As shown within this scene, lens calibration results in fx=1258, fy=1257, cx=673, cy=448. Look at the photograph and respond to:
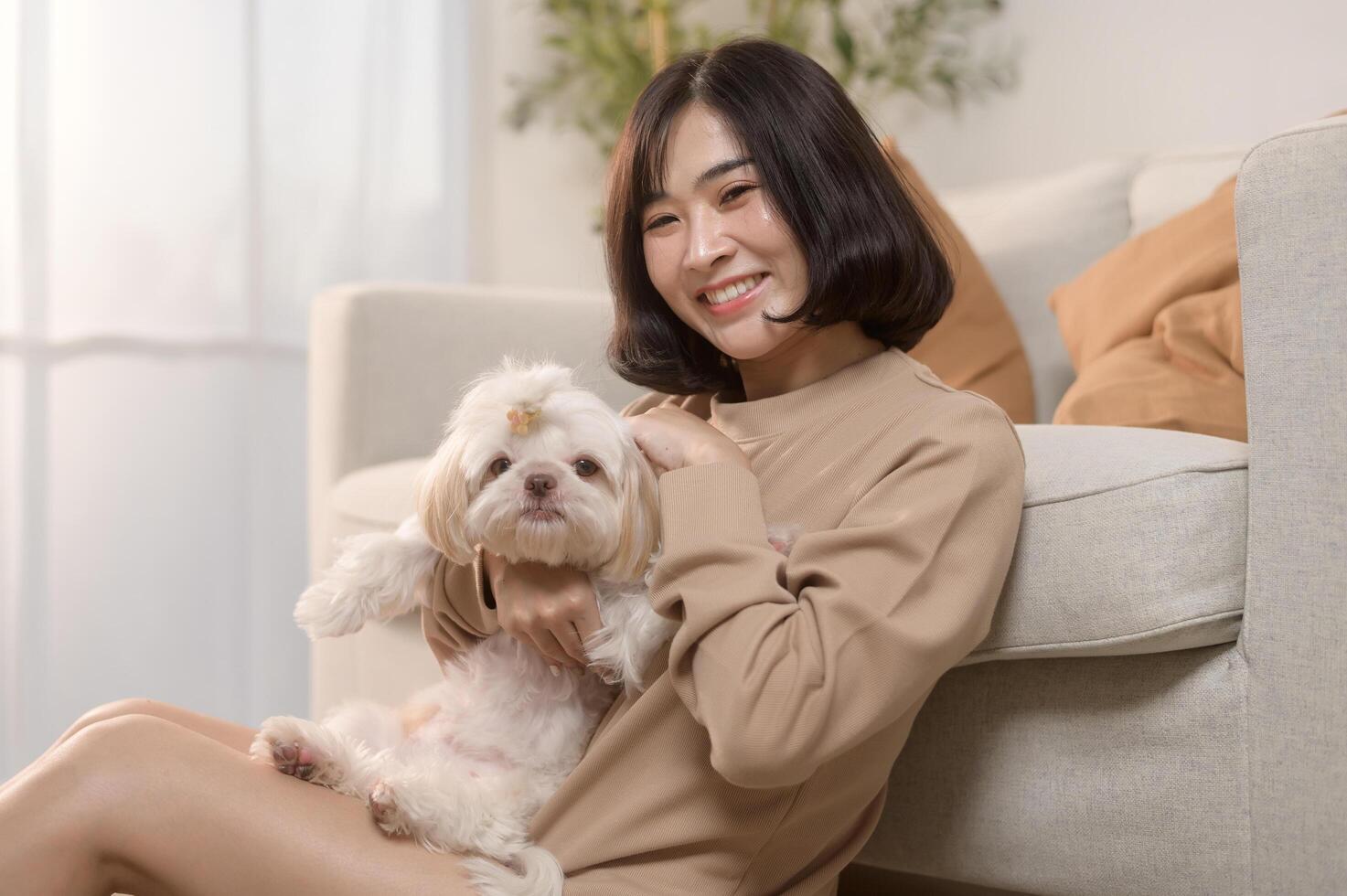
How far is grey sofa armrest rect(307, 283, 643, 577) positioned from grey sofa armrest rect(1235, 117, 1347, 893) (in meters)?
1.28

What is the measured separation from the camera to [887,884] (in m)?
1.78

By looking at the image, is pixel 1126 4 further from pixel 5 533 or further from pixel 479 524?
pixel 5 533

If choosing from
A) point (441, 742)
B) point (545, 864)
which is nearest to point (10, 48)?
Result: point (441, 742)

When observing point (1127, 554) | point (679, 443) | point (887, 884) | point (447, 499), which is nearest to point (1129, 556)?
point (1127, 554)

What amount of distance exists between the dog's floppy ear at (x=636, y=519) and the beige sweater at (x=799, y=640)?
32 mm

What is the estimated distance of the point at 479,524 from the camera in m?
1.17

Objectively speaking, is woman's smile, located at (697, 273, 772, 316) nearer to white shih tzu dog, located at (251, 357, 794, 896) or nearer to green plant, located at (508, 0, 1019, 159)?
white shih tzu dog, located at (251, 357, 794, 896)

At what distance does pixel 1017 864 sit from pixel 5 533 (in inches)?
88.4

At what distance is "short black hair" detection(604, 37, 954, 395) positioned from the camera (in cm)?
125

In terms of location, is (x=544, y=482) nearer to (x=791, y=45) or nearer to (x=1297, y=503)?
(x=1297, y=503)

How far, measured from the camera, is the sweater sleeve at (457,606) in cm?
135

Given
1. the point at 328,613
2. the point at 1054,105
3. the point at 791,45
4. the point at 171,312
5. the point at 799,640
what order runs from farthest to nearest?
the point at 791,45 → the point at 1054,105 → the point at 171,312 → the point at 328,613 → the point at 799,640

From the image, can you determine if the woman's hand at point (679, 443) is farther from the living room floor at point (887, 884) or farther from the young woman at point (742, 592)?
the living room floor at point (887, 884)

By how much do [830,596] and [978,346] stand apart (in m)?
1.22
